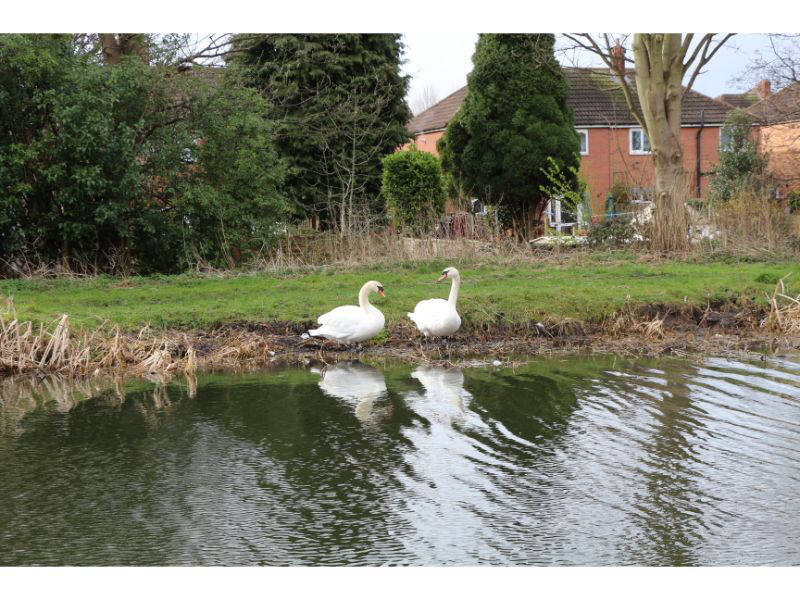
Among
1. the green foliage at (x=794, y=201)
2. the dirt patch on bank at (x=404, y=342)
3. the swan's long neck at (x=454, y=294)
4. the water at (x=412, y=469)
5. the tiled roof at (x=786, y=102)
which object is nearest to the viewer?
the water at (x=412, y=469)

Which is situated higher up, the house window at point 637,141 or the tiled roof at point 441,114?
the tiled roof at point 441,114

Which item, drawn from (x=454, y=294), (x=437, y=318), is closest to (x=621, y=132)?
(x=454, y=294)

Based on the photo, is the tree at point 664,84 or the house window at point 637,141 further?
the house window at point 637,141

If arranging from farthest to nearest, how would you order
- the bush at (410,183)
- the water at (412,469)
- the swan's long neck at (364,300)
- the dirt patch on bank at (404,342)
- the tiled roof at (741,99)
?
1. the tiled roof at (741,99)
2. the bush at (410,183)
3. the swan's long neck at (364,300)
4. the dirt patch on bank at (404,342)
5. the water at (412,469)

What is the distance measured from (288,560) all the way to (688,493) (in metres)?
3.16

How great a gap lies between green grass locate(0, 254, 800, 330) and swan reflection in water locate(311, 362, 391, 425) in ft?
6.83

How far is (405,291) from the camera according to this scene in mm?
16844

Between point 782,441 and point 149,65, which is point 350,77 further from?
point 782,441

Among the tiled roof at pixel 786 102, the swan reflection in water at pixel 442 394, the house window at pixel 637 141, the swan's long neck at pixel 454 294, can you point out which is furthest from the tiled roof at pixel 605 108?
the swan reflection in water at pixel 442 394

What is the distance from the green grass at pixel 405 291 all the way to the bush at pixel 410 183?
852 centimetres

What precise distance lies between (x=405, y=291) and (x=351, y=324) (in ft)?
10.5

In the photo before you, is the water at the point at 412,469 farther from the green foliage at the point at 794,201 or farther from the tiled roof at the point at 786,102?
the green foliage at the point at 794,201

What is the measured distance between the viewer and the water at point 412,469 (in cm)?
642

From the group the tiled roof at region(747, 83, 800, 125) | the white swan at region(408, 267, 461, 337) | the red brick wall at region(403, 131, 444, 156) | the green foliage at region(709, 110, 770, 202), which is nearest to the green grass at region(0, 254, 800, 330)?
the white swan at region(408, 267, 461, 337)
